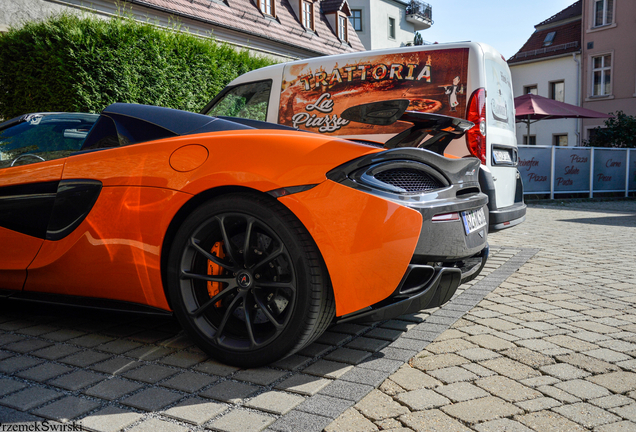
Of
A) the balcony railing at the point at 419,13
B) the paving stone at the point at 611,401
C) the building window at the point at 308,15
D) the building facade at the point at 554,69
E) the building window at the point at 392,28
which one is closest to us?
the paving stone at the point at 611,401

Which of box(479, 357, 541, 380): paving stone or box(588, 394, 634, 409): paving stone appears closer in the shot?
box(588, 394, 634, 409): paving stone

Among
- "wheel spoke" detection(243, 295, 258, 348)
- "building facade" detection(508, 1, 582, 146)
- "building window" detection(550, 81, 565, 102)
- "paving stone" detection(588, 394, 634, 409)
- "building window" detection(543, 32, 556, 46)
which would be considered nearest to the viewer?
"paving stone" detection(588, 394, 634, 409)

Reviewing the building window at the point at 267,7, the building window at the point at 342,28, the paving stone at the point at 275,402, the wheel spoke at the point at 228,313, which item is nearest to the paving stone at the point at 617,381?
the paving stone at the point at 275,402

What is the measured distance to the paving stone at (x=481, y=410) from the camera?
6.75ft

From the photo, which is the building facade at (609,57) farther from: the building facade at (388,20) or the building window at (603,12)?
the building facade at (388,20)

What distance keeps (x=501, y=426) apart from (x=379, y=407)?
46 cm

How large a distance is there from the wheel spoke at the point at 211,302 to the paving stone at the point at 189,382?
28cm

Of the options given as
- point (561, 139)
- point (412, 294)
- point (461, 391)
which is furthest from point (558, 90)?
point (461, 391)

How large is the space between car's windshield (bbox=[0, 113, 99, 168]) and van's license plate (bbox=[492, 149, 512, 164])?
11.5 feet

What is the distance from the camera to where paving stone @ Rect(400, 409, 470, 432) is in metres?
1.97

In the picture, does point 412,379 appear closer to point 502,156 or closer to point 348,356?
point 348,356

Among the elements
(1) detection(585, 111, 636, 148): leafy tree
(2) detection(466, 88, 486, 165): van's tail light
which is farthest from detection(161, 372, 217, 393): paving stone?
(1) detection(585, 111, 636, 148): leafy tree

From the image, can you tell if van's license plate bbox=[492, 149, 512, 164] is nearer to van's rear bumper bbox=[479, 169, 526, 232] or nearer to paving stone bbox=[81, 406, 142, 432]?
van's rear bumper bbox=[479, 169, 526, 232]

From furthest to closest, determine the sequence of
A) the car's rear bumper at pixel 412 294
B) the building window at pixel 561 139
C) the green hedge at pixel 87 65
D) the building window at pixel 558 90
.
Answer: the building window at pixel 558 90 < the building window at pixel 561 139 < the green hedge at pixel 87 65 < the car's rear bumper at pixel 412 294
